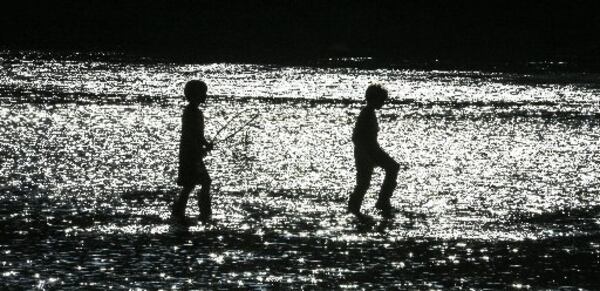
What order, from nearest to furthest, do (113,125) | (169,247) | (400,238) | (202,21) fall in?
1. (169,247)
2. (400,238)
3. (113,125)
4. (202,21)

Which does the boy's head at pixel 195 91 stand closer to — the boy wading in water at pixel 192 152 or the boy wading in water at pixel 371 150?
the boy wading in water at pixel 192 152

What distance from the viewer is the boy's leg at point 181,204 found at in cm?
1073

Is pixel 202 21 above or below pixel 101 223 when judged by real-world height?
above

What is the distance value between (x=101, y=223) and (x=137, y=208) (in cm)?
90

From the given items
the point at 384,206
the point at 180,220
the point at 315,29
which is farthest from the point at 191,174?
the point at 315,29

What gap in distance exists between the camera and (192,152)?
1075 cm

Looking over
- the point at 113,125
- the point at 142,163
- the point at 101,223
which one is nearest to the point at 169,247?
the point at 101,223

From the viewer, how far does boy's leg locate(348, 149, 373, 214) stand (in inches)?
447

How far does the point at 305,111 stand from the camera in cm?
2461

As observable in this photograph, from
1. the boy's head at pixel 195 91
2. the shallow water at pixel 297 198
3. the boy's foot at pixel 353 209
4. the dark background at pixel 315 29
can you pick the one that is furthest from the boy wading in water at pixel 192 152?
the dark background at pixel 315 29

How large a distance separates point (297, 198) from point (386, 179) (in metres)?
1.25

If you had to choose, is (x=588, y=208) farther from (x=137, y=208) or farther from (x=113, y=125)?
(x=113, y=125)

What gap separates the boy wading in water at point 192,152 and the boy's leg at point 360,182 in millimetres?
1478

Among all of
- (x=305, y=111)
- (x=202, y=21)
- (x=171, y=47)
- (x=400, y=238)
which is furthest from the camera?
(x=202, y=21)
